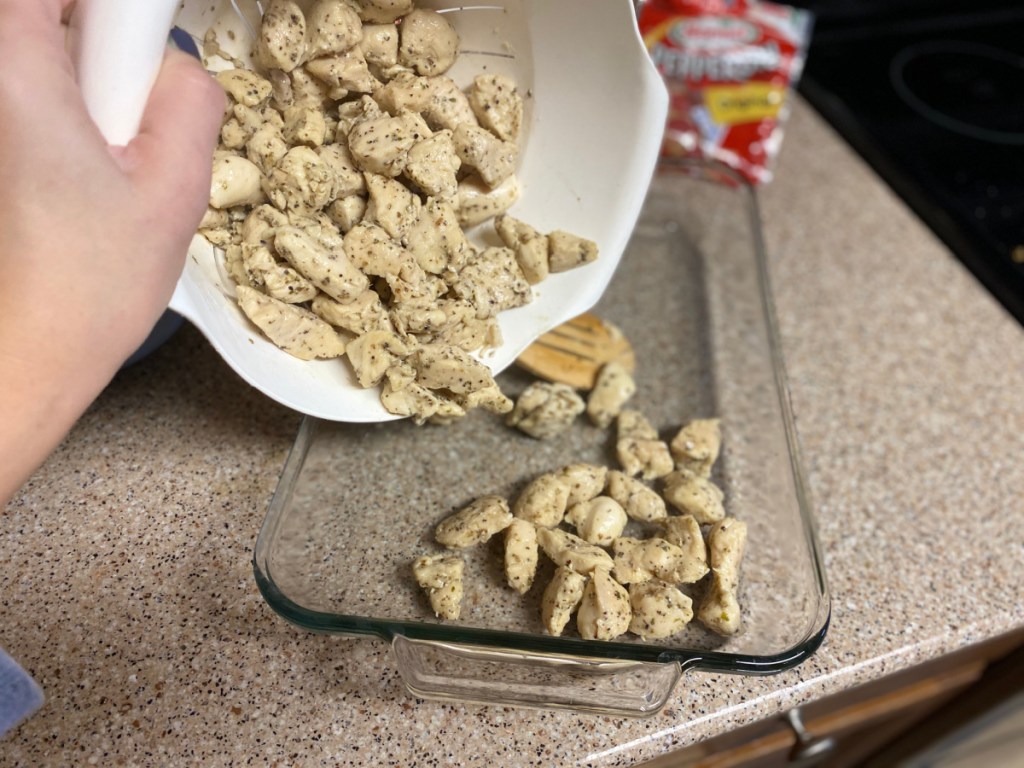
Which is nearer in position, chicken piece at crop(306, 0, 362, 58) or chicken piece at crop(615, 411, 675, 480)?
chicken piece at crop(306, 0, 362, 58)

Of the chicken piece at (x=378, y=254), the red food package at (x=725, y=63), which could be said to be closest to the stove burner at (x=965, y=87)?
the red food package at (x=725, y=63)

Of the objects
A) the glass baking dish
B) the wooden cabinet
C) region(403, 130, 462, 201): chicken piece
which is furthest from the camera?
the wooden cabinet

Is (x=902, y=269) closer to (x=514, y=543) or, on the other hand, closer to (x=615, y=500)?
(x=615, y=500)

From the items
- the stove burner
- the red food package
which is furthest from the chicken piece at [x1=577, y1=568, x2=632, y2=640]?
the stove burner

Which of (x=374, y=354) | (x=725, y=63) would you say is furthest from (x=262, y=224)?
(x=725, y=63)

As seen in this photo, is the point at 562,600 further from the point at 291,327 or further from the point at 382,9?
the point at 382,9

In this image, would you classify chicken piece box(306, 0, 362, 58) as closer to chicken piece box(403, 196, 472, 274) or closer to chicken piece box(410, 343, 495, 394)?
chicken piece box(403, 196, 472, 274)
